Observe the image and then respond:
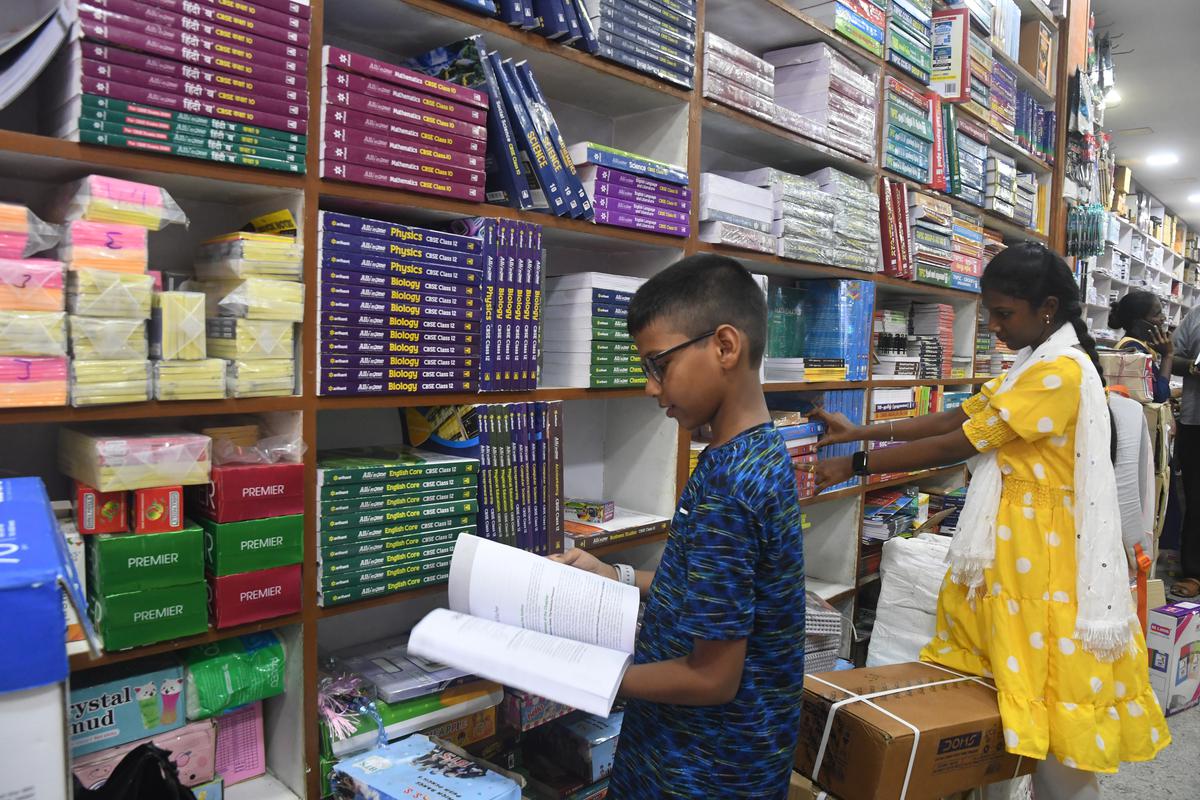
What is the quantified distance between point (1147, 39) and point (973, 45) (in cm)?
289

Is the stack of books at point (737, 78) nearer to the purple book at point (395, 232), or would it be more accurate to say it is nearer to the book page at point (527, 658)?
the purple book at point (395, 232)

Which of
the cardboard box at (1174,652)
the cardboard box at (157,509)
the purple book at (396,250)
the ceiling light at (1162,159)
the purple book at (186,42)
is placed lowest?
the cardboard box at (1174,652)

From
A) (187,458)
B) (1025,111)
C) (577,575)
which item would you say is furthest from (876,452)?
(1025,111)

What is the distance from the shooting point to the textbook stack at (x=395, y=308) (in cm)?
144

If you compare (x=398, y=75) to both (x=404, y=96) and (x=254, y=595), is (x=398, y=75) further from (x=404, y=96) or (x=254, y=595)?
(x=254, y=595)

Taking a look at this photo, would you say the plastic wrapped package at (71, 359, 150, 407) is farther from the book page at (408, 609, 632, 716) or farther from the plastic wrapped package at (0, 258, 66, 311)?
the book page at (408, 609, 632, 716)

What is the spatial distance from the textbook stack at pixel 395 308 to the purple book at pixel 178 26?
293 millimetres

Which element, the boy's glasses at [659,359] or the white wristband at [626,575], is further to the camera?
the white wristband at [626,575]

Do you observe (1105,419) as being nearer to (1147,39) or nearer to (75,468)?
(75,468)

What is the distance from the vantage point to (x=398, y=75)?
1511 mm

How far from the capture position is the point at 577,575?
3.50 feet

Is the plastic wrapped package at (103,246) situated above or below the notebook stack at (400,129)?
below

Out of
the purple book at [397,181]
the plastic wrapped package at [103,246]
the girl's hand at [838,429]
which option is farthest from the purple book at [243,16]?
the girl's hand at [838,429]

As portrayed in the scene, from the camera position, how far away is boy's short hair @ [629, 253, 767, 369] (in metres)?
1.10
